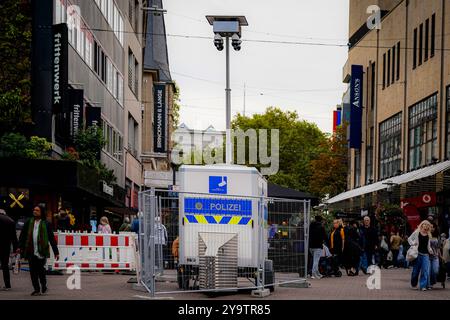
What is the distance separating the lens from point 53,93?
34.4 m

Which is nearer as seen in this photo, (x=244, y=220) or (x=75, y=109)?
(x=244, y=220)

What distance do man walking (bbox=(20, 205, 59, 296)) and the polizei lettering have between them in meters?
15.6

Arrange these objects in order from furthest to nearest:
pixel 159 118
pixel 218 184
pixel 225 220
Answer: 1. pixel 159 118
2. pixel 218 184
3. pixel 225 220

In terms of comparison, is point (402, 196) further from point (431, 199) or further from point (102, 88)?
point (102, 88)

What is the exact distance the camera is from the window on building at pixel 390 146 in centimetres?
5784

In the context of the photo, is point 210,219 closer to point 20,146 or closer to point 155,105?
point 20,146

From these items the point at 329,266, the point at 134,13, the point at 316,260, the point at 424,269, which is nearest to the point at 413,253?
the point at 424,269

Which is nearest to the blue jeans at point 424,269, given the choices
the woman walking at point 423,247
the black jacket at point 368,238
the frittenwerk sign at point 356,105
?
the woman walking at point 423,247

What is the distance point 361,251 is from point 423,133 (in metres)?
21.7

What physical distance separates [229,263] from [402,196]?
33.0 m

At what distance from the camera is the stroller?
30.1m

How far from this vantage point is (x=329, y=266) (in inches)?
1190

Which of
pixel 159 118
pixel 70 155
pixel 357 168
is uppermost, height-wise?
pixel 159 118
